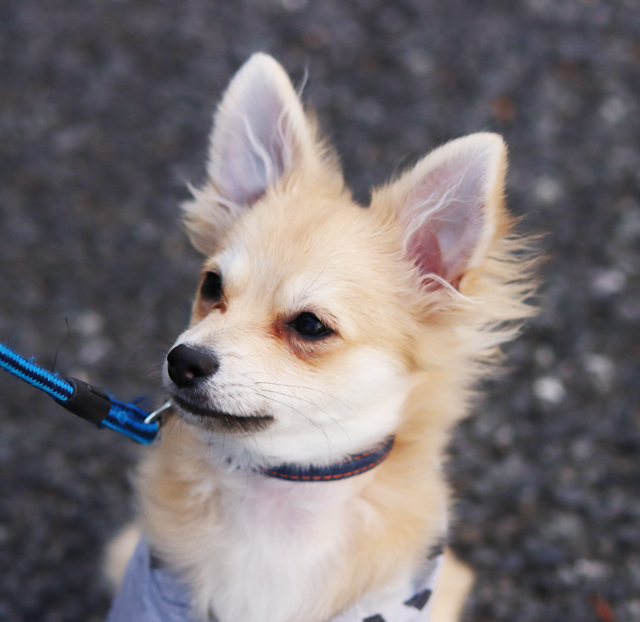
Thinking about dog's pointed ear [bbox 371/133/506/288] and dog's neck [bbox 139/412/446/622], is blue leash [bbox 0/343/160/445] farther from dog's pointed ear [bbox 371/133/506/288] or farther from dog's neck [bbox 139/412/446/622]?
dog's pointed ear [bbox 371/133/506/288]

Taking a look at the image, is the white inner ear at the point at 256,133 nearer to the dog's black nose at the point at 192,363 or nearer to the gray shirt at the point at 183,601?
the dog's black nose at the point at 192,363

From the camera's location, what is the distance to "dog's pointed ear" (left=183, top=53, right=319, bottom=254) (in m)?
2.48

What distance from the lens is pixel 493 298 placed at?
2301 millimetres

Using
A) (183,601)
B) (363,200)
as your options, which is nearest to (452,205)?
(183,601)

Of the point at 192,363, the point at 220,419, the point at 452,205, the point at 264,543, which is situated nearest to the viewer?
the point at 192,363

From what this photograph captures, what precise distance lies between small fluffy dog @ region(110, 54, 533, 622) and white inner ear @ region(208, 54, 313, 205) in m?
0.01

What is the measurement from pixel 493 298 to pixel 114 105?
15.7 feet

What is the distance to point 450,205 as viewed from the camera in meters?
2.22

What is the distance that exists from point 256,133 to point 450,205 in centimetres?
97

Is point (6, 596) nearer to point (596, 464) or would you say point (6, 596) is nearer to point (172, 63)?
point (596, 464)

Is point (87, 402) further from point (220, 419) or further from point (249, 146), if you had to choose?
point (249, 146)

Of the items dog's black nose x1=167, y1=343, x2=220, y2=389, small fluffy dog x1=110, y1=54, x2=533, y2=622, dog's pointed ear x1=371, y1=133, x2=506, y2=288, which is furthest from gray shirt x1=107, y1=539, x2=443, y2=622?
dog's pointed ear x1=371, y1=133, x2=506, y2=288

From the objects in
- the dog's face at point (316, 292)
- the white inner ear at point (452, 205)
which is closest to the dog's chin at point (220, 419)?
the dog's face at point (316, 292)

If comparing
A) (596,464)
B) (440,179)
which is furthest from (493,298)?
(596,464)
